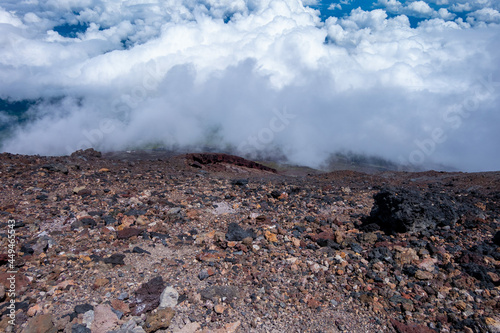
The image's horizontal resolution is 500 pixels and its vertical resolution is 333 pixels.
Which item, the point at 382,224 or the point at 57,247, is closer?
the point at 57,247

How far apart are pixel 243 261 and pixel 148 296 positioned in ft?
6.08

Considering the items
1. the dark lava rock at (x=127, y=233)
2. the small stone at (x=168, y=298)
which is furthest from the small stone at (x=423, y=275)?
the dark lava rock at (x=127, y=233)

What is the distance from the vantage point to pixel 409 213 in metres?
6.99

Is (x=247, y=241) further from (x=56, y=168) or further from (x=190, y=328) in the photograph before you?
(x=56, y=168)

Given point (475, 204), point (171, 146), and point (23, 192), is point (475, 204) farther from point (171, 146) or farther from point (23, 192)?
point (171, 146)

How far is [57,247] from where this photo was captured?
19.9 feet

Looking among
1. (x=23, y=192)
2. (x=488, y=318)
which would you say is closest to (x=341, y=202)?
(x=488, y=318)

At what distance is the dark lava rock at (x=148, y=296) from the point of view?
4.65 meters

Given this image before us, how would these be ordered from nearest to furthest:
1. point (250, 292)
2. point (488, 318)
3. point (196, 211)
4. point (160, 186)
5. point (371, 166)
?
1. point (488, 318)
2. point (250, 292)
3. point (196, 211)
4. point (160, 186)
5. point (371, 166)

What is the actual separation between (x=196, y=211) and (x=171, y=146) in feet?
131

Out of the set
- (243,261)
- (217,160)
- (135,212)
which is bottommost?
(217,160)

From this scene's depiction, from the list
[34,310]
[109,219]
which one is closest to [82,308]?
[34,310]

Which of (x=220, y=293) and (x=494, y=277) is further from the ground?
(x=494, y=277)

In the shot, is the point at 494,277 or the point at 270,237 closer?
the point at 494,277
